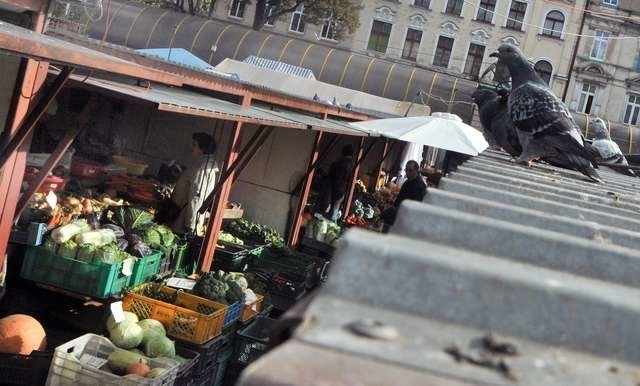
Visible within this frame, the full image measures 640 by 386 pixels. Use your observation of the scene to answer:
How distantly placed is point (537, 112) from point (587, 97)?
3678 cm

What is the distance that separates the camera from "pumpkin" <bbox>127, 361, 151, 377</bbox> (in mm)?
4773

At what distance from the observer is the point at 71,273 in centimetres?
588

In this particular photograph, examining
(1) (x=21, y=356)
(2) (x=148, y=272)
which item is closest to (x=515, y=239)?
(1) (x=21, y=356)

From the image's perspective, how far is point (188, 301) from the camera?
Result: 6066mm

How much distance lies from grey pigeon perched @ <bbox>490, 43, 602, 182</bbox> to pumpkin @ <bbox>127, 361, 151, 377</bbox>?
3.07m

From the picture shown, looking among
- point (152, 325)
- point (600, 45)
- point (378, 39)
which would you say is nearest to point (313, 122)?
point (152, 325)

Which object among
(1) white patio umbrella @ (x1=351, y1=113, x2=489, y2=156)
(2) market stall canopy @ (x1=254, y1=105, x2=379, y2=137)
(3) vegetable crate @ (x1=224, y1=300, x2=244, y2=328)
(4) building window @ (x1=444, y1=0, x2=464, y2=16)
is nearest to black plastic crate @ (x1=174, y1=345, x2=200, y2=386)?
(3) vegetable crate @ (x1=224, y1=300, x2=244, y2=328)

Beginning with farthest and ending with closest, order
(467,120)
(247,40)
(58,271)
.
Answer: (247,40), (467,120), (58,271)

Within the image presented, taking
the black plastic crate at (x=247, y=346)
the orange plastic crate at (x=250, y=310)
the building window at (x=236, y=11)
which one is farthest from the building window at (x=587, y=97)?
the black plastic crate at (x=247, y=346)

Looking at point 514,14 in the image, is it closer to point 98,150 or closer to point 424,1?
point 424,1

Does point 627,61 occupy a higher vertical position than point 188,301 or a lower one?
higher

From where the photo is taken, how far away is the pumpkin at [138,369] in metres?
4.77

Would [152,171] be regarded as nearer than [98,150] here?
No

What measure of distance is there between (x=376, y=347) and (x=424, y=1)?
134 ft
